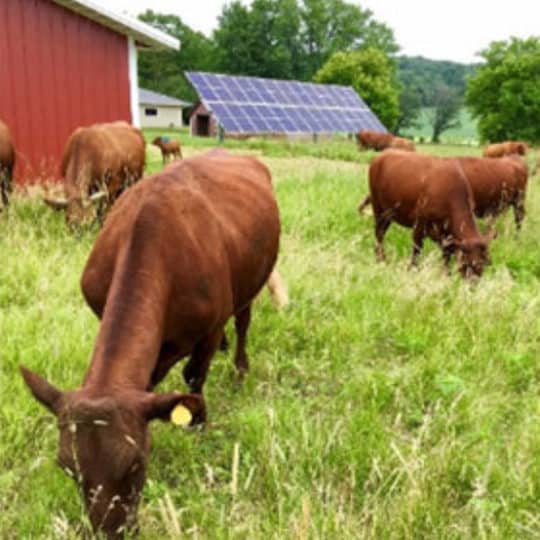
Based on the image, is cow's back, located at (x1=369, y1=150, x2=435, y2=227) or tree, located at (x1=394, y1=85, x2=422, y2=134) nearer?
cow's back, located at (x1=369, y1=150, x2=435, y2=227)

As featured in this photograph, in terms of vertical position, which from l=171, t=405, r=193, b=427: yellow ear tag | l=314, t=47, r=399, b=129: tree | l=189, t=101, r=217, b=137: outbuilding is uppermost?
l=314, t=47, r=399, b=129: tree

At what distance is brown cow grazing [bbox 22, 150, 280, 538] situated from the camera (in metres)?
1.97

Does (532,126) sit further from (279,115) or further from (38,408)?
(38,408)

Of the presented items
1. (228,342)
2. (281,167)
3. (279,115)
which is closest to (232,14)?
(279,115)

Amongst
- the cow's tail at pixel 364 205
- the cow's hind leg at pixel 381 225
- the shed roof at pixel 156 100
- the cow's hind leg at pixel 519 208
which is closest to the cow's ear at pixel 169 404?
the cow's hind leg at pixel 381 225

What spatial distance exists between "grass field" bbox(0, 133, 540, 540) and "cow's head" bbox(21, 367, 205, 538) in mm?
135

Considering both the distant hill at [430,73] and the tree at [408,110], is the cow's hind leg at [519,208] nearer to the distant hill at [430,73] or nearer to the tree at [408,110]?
the tree at [408,110]

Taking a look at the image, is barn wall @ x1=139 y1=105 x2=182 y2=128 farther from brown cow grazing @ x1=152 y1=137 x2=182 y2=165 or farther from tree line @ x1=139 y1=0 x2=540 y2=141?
brown cow grazing @ x1=152 y1=137 x2=182 y2=165

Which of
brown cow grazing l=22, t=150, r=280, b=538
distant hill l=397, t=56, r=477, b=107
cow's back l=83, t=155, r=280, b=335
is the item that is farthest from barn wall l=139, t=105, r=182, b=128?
cow's back l=83, t=155, r=280, b=335

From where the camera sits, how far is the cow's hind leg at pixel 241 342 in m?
4.02

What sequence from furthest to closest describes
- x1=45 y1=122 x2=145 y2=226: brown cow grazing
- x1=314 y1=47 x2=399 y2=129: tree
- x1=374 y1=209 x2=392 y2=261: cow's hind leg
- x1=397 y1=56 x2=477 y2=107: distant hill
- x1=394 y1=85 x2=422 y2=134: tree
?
x1=397 y1=56 x2=477 y2=107: distant hill, x1=394 y1=85 x2=422 y2=134: tree, x1=314 y1=47 x2=399 y2=129: tree, x1=374 y1=209 x2=392 y2=261: cow's hind leg, x1=45 y1=122 x2=145 y2=226: brown cow grazing

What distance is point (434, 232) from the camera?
23.6ft

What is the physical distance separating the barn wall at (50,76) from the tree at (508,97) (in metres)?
40.8

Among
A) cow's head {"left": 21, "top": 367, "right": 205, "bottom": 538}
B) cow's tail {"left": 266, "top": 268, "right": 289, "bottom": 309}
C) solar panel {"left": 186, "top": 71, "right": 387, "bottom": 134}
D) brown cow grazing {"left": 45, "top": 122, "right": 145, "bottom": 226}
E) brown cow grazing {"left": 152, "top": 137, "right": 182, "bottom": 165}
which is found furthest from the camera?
solar panel {"left": 186, "top": 71, "right": 387, "bottom": 134}
